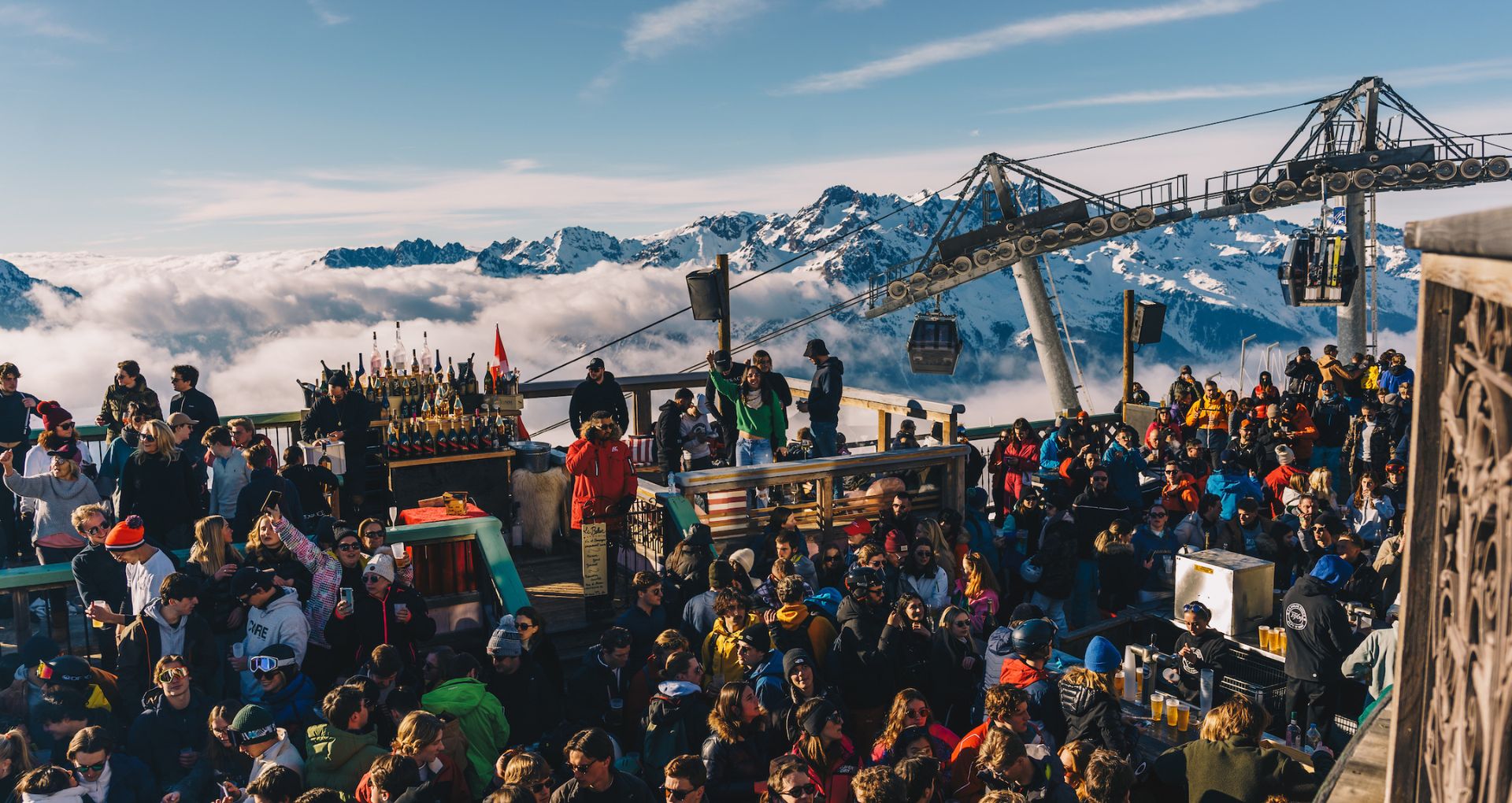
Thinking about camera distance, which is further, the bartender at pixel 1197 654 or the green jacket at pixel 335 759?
the bartender at pixel 1197 654

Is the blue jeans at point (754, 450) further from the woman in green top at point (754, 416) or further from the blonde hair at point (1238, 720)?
the blonde hair at point (1238, 720)

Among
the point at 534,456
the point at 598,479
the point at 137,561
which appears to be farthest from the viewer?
the point at 534,456

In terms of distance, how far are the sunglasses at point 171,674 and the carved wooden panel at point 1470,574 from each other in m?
5.92

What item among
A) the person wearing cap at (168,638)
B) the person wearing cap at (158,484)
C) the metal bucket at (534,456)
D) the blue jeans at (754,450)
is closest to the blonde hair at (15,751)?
the person wearing cap at (168,638)

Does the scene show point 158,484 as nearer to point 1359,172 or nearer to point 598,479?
point 598,479

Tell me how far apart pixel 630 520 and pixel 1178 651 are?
194 inches

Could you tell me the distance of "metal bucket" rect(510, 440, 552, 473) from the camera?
11.3 meters

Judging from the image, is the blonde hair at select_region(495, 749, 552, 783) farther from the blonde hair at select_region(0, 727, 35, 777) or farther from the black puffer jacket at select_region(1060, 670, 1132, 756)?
the black puffer jacket at select_region(1060, 670, 1132, 756)

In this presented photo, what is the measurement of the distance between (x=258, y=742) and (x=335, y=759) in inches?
15.9

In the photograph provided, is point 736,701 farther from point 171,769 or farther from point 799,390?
point 799,390

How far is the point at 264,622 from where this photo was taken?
21.8ft

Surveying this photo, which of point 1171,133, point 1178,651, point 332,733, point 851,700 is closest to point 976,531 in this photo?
point 1178,651

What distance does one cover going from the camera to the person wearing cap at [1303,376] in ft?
55.4

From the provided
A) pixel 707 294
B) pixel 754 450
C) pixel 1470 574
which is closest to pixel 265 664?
pixel 1470 574
